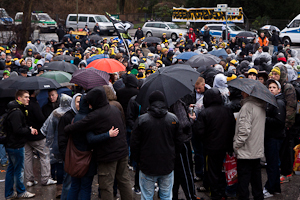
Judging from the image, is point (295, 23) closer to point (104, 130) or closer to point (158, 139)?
point (158, 139)

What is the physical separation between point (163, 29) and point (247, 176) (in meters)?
26.7

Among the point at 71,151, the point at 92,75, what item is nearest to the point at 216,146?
the point at 71,151

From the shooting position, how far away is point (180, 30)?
98.0ft

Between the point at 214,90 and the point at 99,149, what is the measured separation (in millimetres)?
1913

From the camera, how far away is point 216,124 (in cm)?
518

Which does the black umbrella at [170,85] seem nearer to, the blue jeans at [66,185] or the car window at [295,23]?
the blue jeans at [66,185]

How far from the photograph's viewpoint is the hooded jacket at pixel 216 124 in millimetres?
5188

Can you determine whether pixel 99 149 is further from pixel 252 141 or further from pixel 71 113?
pixel 252 141

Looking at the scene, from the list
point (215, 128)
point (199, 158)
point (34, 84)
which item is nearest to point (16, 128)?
point (34, 84)

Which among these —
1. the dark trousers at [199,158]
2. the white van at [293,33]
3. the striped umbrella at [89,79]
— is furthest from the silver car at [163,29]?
the dark trousers at [199,158]

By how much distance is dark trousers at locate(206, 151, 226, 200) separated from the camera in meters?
5.33

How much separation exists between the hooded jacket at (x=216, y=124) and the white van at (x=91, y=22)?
28260 millimetres

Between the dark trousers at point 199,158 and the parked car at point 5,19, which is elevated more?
the parked car at point 5,19

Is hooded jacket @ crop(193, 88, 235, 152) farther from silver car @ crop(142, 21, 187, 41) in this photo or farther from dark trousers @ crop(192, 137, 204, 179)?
silver car @ crop(142, 21, 187, 41)
